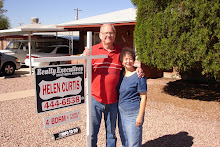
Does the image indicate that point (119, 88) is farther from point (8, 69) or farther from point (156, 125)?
point (8, 69)

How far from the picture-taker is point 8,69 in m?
12.0

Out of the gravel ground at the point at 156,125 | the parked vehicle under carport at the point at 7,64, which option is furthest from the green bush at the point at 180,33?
the parked vehicle under carport at the point at 7,64

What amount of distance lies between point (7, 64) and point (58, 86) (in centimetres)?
1082

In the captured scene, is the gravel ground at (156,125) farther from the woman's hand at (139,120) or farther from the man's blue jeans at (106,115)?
the woman's hand at (139,120)

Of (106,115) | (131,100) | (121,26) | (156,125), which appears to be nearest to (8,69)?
(121,26)

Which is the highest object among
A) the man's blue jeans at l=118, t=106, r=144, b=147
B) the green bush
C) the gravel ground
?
the green bush

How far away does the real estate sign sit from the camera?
7.53 feet

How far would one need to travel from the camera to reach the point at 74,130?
2559 millimetres

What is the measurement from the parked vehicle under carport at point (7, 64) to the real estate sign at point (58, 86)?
34.7 ft

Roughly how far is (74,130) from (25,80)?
8.85 m

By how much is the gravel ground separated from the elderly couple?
0.83 meters

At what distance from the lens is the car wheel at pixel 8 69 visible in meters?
11.9

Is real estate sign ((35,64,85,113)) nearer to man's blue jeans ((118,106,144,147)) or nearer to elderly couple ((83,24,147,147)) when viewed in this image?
elderly couple ((83,24,147,147))

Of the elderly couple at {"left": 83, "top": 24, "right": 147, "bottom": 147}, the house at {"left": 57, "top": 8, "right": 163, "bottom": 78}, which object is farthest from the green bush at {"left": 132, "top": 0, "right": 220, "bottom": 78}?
the elderly couple at {"left": 83, "top": 24, "right": 147, "bottom": 147}
